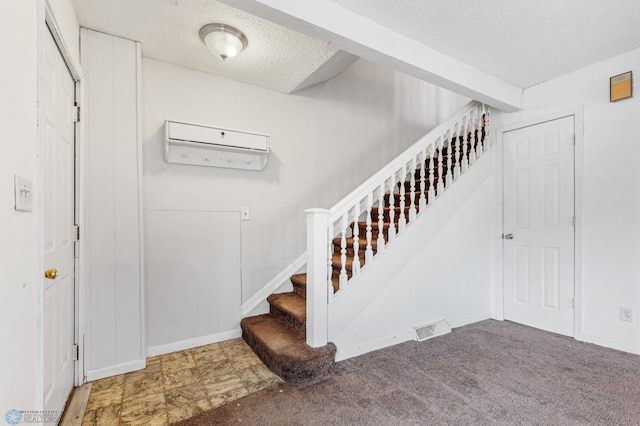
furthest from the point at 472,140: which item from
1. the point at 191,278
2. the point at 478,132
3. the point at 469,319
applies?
the point at 191,278

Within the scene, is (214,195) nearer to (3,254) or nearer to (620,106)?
(3,254)

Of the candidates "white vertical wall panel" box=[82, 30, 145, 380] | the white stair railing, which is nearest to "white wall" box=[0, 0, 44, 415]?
"white vertical wall panel" box=[82, 30, 145, 380]

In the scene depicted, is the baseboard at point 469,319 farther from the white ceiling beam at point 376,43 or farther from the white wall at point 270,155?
the white ceiling beam at point 376,43

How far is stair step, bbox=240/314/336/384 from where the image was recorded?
1980 millimetres

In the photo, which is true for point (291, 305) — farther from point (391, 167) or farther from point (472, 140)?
point (472, 140)

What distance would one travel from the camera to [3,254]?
35.2 inches

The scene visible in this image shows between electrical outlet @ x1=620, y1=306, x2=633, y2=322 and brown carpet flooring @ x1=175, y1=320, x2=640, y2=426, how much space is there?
28 centimetres

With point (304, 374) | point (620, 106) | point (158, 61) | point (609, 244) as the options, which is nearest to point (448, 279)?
point (609, 244)

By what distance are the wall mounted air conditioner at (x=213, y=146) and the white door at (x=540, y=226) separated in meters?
2.59

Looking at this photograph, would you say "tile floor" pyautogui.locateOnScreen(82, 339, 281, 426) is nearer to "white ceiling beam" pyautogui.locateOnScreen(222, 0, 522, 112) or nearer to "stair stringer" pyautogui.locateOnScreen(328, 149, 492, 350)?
"stair stringer" pyautogui.locateOnScreen(328, 149, 492, 350)

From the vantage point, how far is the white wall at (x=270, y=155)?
2.49 m

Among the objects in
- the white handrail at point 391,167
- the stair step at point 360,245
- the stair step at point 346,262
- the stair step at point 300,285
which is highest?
the white handrail at point 391,167

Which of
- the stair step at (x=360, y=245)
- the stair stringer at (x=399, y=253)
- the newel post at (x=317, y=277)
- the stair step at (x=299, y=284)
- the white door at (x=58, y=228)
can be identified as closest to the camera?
the white door at (x=58, y=228)

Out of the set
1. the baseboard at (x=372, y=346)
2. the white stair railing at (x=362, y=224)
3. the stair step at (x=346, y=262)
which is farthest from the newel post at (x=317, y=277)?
the stair step at (x=346, y=262)
